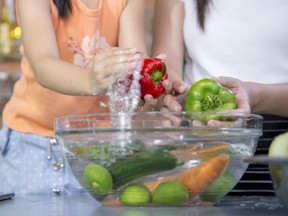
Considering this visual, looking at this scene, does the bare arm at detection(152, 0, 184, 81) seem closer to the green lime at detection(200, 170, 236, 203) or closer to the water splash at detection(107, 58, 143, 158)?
the water splash at detection(107, 58, 143, 158)

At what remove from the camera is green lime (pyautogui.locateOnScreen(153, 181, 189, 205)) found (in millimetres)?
1078

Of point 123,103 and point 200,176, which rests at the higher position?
point 123,103

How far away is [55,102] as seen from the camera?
169 cm

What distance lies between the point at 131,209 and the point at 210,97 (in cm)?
33

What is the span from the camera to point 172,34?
1731 mm

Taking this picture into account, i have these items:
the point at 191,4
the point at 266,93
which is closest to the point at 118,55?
the point at 266,93

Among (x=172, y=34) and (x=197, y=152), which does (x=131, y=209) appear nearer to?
(x=197, y=152)

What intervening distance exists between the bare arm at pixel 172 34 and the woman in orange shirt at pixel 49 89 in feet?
0.22

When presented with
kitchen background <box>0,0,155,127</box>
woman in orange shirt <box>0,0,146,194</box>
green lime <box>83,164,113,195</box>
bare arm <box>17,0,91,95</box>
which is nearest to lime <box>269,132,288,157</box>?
green lime <box>83,164,113,195</box>

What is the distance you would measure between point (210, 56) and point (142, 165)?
0.67 meters

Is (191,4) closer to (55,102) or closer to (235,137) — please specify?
(55,102)

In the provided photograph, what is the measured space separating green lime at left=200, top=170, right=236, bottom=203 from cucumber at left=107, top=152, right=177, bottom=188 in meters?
0.09

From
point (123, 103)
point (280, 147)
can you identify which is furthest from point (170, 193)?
point (123, 103)

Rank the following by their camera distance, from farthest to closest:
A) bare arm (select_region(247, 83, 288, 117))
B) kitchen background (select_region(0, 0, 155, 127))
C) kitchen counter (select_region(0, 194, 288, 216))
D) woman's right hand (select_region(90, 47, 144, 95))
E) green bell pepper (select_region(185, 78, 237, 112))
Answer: kitchen background (select_region(0, 0, 155, 127)) → bare arm (select_region(247, 83, 288, 117)) → green bell pepper (select_region(185, 78, 237, 112)) → woman's right hand (select_region(90, 47, 144, 95)) → kitchen counter (select_region(0, 194, 288, 216))
